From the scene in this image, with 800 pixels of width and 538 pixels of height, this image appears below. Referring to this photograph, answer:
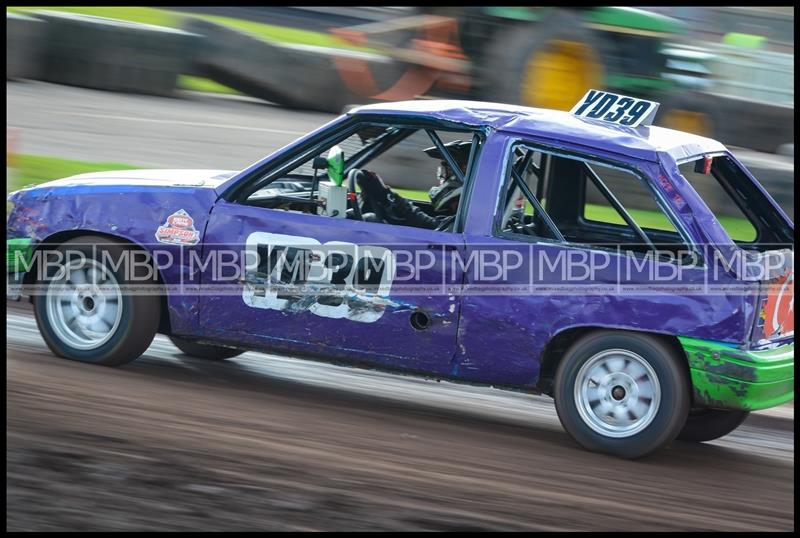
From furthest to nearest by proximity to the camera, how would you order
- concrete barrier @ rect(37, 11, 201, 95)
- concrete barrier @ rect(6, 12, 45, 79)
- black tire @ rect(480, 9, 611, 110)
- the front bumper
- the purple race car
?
concrete barrier @ rect(37, 11, 201, 95) → concrete barrier @ rect(6, 12, 45, 79) → black tire @ rect(480, 9, 611, 110) → the purple race car → the front bumper

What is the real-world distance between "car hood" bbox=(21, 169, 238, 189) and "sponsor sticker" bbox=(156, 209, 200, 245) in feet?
0.68

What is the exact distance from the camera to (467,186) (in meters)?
5.76

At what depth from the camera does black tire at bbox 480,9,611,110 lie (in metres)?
14.3

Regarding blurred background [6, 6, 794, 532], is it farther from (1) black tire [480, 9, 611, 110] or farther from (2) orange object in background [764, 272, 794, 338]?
(2) orange object in background [764, 272, 794, 338]

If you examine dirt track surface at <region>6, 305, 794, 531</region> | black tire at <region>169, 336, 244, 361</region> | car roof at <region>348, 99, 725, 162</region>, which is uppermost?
car roof at <region>348, 99, 725, 162</region>

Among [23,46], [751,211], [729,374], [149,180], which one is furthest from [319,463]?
[23,46]

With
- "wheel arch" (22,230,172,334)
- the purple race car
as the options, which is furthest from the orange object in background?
"wheel arch" (22,230,172,334)

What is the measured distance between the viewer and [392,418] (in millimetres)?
6105

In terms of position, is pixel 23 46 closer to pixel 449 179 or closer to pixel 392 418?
pixel 449 179

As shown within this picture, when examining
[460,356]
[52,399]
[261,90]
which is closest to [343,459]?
[460,356]

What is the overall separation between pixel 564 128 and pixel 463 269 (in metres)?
0.90

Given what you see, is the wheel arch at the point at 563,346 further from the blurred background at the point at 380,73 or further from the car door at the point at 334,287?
the blurred background at the point at 380,73

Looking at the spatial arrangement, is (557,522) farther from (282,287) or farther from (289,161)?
(289,161)

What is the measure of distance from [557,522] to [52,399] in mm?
2585
